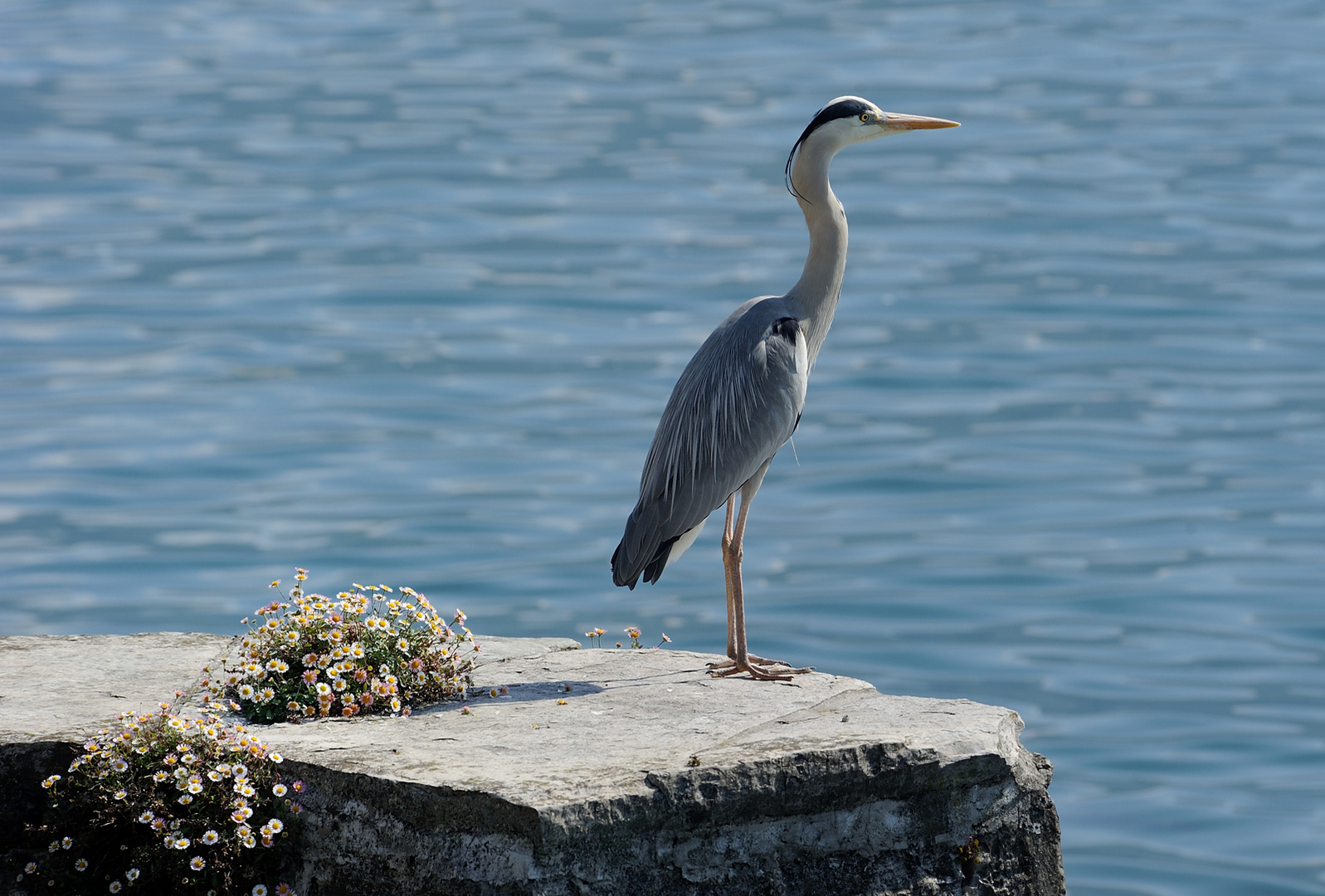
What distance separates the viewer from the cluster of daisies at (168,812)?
4246 mm

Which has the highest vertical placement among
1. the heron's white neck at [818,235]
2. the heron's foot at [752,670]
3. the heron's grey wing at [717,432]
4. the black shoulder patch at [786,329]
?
the heron's white neck at [818,235]

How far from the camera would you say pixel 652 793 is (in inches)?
163

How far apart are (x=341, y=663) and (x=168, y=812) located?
735mm

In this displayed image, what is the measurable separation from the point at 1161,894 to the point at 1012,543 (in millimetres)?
3789

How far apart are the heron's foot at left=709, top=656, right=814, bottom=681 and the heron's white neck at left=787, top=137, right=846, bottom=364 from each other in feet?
3.74

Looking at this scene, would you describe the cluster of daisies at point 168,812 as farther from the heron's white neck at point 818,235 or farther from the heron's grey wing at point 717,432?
the heron's white neck at point 818,235

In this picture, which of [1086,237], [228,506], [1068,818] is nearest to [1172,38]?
[1086,237]

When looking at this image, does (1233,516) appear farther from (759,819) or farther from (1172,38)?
(1172,38)

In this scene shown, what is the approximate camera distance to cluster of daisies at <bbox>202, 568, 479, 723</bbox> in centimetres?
480

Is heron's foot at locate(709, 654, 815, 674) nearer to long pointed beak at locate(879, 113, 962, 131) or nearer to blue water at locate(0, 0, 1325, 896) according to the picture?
long pointed beak at locate(879, 113, 962, 131)

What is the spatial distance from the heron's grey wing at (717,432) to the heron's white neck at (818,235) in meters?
0.19

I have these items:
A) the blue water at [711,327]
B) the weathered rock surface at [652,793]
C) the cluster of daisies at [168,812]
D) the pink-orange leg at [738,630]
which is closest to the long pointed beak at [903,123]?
the pink-orange leg at [738,630]

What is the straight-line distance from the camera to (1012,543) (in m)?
10.5

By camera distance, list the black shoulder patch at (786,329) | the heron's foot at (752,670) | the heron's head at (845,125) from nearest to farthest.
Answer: the heron's foot at (752,670) → the black shoulder patch at (786,329) → the heron's head at (845,125)
